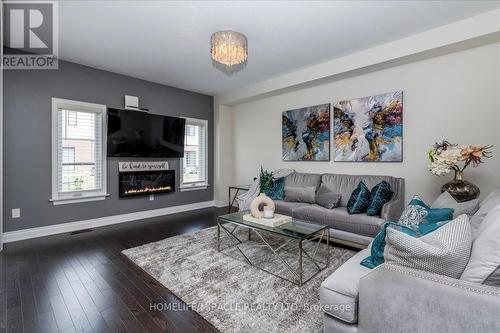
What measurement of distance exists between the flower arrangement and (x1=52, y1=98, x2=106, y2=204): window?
489 centimetres

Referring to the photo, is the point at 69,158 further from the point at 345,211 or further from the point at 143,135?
the point at 345,211

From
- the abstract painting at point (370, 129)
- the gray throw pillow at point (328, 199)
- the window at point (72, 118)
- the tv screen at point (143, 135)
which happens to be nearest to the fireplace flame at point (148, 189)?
the tv screen at point (143, 135)

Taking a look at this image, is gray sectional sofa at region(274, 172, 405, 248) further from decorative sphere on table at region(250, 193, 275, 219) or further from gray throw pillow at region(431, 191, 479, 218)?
decorative sphere on table at region(250, 193, 275, 219)

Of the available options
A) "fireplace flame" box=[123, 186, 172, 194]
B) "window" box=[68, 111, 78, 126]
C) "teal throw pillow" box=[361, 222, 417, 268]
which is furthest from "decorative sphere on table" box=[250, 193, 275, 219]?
"window" box=[68, 111, 78, 126]

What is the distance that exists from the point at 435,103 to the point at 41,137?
5587mm

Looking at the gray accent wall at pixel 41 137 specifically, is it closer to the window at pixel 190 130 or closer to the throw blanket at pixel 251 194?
the window at pixel 190 130

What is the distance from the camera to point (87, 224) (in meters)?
4.15

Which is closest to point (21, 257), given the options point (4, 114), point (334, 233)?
point (4, 114)

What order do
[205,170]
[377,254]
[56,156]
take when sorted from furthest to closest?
[205,170]
[56,156]
[377,254]

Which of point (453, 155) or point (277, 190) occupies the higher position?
point (453, 155)

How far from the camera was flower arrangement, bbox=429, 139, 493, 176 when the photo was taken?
101 inches

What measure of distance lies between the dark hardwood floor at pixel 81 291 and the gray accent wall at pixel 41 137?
529 millimetres

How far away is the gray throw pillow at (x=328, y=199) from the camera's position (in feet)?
11.6

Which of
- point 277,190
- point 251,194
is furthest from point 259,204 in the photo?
point 251,194
